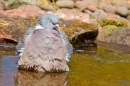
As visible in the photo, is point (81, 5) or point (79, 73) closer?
point (79, 73)

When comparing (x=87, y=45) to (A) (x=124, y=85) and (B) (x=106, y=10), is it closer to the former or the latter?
(A) (x=124, y=85)

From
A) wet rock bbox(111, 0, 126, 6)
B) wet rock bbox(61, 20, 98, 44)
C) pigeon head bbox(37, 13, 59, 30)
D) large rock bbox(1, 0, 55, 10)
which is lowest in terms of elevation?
wet rock bbox(111, 0, 126, 6)

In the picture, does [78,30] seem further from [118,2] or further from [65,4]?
[118,2]

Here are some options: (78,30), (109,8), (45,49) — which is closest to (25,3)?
(109,8)

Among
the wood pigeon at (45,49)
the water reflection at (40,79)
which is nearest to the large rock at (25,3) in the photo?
the wood pigeon at (45,49)

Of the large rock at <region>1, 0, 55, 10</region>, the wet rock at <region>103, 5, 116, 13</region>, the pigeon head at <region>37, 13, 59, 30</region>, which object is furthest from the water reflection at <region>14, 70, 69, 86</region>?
the wet rock at <region>103, 5, 116, 13</region>

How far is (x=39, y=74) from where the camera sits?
5879 mm

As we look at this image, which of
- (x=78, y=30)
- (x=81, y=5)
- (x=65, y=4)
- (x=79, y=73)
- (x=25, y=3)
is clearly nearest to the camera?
(x=79, y=73)

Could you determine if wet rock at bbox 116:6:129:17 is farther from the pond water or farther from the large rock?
the pond water

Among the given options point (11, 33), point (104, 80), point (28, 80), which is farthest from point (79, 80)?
point (11, 33)

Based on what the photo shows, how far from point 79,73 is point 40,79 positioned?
79 cm

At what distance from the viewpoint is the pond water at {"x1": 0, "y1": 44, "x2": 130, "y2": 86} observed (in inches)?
218

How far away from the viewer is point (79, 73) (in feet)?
20.2

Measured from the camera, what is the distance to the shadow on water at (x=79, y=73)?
5531 mm
